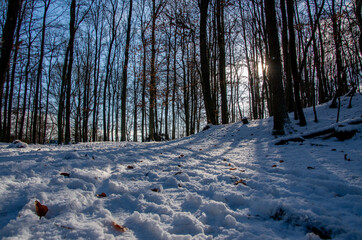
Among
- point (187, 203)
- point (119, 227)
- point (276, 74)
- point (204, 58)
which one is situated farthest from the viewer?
point (204, 58)

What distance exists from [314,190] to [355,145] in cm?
254

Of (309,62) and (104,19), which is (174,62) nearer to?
(104,19)

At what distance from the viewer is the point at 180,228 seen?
3.66 feet

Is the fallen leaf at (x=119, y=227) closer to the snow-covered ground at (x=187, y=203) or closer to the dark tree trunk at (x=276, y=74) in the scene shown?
the snow-covered ground at (x=187, y=203)

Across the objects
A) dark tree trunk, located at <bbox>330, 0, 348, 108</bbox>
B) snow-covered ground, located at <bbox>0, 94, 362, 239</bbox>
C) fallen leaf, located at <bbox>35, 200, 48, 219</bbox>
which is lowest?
snow-covered ground, located at <bbox>0, 94, 362, 239</bbox>

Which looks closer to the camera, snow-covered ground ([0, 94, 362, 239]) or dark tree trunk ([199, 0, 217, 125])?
snow-covered ground ([0, 94, 362, 239])

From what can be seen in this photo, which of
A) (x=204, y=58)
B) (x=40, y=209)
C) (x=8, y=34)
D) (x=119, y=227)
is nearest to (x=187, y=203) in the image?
(x=119, y=227)

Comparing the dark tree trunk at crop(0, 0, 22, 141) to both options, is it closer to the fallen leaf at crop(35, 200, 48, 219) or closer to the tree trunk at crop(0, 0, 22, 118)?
the tree trunk at crop(0, 0, 22, 118)

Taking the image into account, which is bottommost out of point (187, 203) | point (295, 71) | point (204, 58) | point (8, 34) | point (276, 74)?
point (187, 203)

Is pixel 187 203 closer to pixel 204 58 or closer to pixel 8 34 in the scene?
pixel 8 34

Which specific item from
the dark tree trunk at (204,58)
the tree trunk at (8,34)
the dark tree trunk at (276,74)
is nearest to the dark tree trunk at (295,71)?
the dark tree trunk at (276,74)

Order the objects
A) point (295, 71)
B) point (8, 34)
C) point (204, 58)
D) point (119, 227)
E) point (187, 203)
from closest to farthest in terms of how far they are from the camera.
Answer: point (119, 227) → point (187, 203) → point (8, 34) → point (295, 71) → point (204, 58)

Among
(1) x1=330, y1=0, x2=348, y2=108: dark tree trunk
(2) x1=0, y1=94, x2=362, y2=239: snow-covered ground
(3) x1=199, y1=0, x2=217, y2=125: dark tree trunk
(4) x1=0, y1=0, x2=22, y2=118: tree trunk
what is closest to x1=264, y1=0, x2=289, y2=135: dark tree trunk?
(1) x1=330, y1=0, x2=348, y2=108: dark tree trunk

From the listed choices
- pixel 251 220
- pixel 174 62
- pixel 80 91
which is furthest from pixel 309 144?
pixel 80 91
